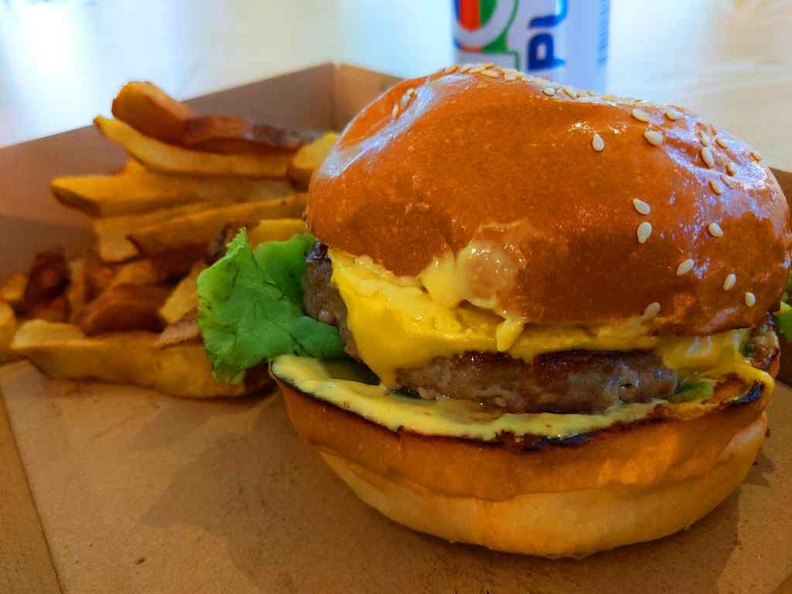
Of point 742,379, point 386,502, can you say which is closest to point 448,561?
point 386,502

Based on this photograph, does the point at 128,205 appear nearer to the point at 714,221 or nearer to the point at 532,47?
the point at 532,47

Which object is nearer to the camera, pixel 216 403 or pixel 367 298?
pixel 367 298

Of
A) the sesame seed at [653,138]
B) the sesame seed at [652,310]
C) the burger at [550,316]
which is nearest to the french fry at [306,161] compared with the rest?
the burger at [550,316]

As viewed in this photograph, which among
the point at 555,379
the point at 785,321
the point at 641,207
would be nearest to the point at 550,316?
the point at 555,379

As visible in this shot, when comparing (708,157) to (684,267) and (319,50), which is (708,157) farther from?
(319,50)

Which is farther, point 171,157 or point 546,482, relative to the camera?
point 171,157

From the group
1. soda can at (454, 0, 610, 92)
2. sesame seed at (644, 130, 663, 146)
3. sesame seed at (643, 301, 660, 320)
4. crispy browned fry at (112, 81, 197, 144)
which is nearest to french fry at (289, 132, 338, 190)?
crispy browned fry at (112, 81, 197, 144)
